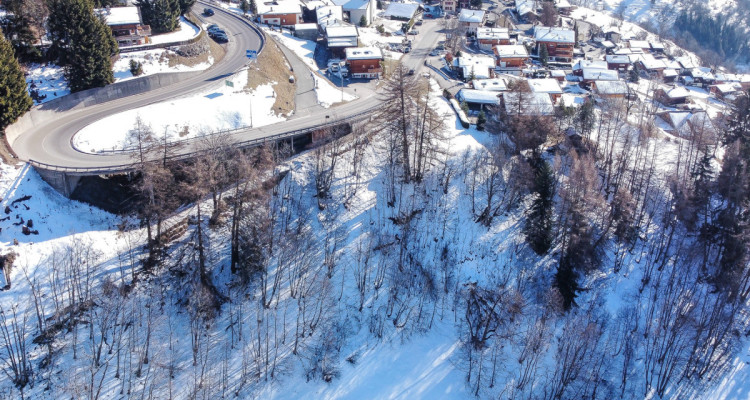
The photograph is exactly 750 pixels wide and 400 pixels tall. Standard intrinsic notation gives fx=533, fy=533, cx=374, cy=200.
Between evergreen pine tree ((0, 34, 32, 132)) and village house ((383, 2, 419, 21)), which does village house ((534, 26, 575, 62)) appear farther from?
evergreen pine tree ((0, 34, 32, 132))

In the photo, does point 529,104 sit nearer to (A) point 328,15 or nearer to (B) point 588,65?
(B) point 588,65

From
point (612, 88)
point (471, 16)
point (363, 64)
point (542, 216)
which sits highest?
point (471, 16)

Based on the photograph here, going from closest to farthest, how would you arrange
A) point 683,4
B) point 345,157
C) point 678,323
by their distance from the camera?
point 678,323, point 345,157, point 683,4

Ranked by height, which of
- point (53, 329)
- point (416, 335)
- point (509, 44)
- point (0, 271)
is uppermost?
point (509, 44)

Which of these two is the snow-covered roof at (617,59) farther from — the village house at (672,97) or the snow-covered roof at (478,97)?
the snow-covered roof at (478,97)

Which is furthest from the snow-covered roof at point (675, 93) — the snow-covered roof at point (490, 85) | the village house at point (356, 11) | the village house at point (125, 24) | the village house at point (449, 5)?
the village house at point (125, 24)

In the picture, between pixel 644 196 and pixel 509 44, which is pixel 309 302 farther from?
pixel 509 44


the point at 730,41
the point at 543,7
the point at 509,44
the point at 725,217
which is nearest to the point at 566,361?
the point at 725,217

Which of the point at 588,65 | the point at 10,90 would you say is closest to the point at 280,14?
the point at 10,90
